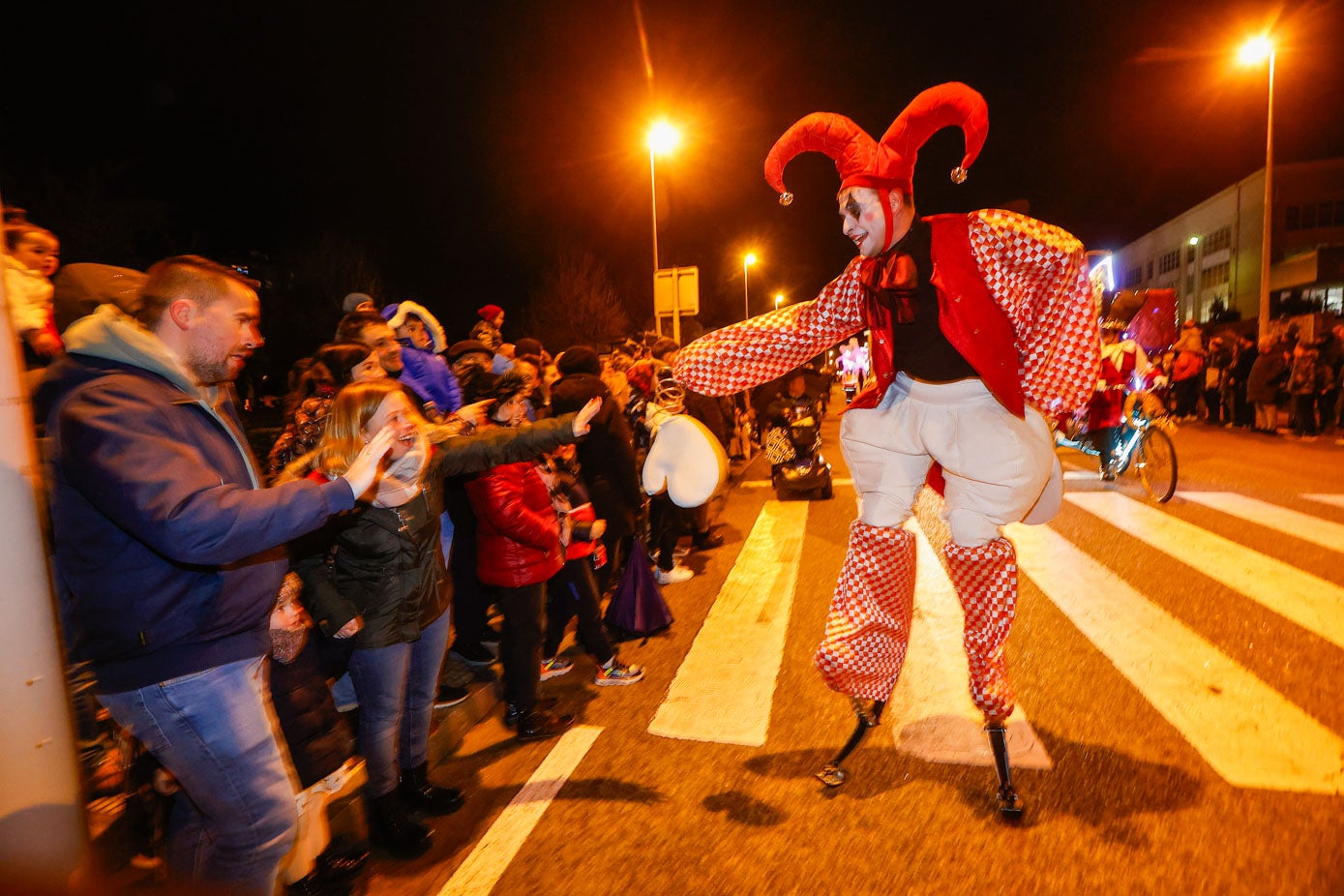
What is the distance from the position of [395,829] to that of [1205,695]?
3.56 metres

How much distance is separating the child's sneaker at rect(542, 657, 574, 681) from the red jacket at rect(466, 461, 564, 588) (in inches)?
37.5

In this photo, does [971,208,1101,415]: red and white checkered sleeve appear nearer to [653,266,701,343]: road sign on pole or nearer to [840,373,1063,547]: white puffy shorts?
[840,373,1063,547]: white puffy shorts

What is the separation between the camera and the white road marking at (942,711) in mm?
3215

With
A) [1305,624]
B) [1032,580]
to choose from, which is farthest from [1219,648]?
[1032,580]

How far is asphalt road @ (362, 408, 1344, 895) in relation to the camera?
2510 millimetres

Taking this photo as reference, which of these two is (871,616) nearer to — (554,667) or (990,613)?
(990,613)

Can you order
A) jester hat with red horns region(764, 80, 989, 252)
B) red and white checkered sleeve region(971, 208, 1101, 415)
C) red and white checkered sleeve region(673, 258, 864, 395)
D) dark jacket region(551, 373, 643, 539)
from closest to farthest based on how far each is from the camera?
1. red and white checkered sleeve region(971, 208, 1101, 415)
2. jester hat with red horns region(764, 80, 989, 252)
3. red and white checkered sleeve region(673, 258, 864, 395)
4. dark jacket region(551, 373, 643, 539)

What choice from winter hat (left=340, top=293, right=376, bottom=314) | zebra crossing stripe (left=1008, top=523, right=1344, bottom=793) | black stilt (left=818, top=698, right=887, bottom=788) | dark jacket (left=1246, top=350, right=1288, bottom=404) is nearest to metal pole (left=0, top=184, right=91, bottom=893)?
black stilt (left=818, top=698, right=887, bottom=788)

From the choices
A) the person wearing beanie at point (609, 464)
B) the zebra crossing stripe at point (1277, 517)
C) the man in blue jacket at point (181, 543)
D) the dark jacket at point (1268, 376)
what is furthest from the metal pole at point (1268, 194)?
the man in blue jacket at point (181, 543)

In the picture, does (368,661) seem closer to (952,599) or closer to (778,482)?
(952,599)

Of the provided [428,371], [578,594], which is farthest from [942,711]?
[428,371]

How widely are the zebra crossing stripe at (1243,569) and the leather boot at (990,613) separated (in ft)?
8.20

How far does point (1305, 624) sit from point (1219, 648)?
2.33 feet

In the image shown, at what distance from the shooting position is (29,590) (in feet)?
5.60
